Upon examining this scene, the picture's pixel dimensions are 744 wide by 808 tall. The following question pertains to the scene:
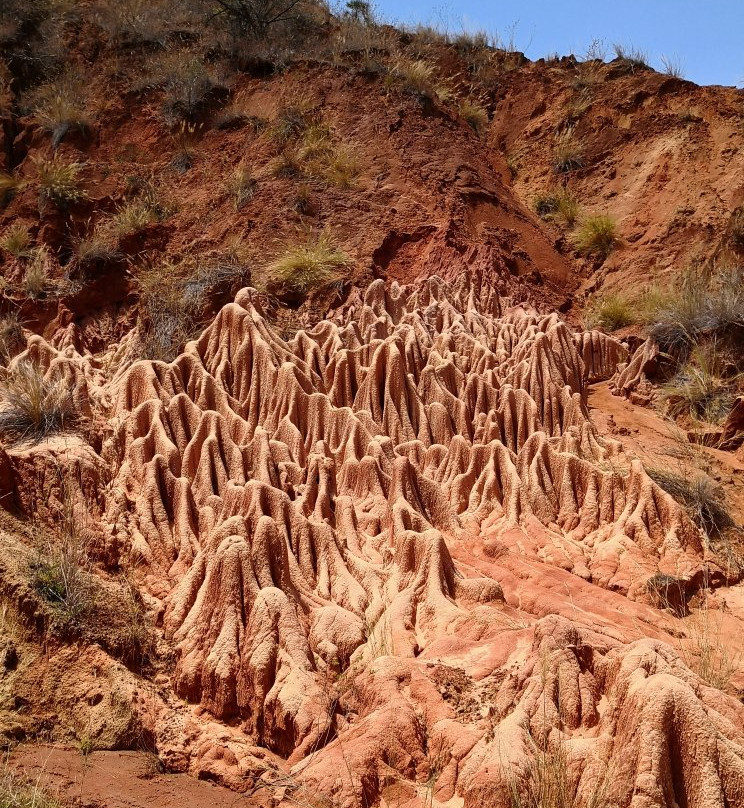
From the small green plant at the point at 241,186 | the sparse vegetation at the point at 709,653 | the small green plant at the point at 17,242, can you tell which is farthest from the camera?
the small green plant at the point at 241,186

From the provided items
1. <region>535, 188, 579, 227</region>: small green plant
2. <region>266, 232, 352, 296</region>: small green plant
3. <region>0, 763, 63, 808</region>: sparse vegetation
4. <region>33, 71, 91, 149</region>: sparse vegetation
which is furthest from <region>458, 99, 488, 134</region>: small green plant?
<region>0, 763, 63, 808</region>: sparse vegetation

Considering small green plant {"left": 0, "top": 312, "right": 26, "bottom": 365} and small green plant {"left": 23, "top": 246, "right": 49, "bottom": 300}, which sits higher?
small green plant {"left": 23, "top": 246, "right": 49, "bottom": 300}

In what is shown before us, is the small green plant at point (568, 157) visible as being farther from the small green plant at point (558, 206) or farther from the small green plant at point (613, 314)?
the small green plant at point (613, 314)

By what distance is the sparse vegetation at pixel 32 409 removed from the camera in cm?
574

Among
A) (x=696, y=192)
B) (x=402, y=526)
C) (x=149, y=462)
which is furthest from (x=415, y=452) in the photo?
(x=696, y=192)

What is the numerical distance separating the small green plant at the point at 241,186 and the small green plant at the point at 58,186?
207cm

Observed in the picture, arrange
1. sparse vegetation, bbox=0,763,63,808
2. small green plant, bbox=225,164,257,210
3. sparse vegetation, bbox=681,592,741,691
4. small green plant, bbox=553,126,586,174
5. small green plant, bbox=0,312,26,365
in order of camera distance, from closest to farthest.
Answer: sparse vegetation, bbox=0,763,63,808
sparse vegetation, bbox=681,592,741,691
small green plant, bbox=0,312,26,365
small green plant, bbox=225,164,257,210
small green plant, bbox=553,126,586,174

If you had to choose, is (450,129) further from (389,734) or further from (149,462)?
(389,734)

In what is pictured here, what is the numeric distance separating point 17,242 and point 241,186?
3.09m

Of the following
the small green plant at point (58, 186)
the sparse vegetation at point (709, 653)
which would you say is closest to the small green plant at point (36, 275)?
the small green plant at point (58, 186)

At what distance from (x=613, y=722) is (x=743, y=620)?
251cm

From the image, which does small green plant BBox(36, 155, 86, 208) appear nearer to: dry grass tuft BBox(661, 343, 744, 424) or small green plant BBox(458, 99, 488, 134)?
small green plant BBox(458, 99, 488, 134)

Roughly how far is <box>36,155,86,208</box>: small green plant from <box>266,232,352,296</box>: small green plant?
325cm

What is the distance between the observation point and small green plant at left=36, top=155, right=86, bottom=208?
32.8ft
